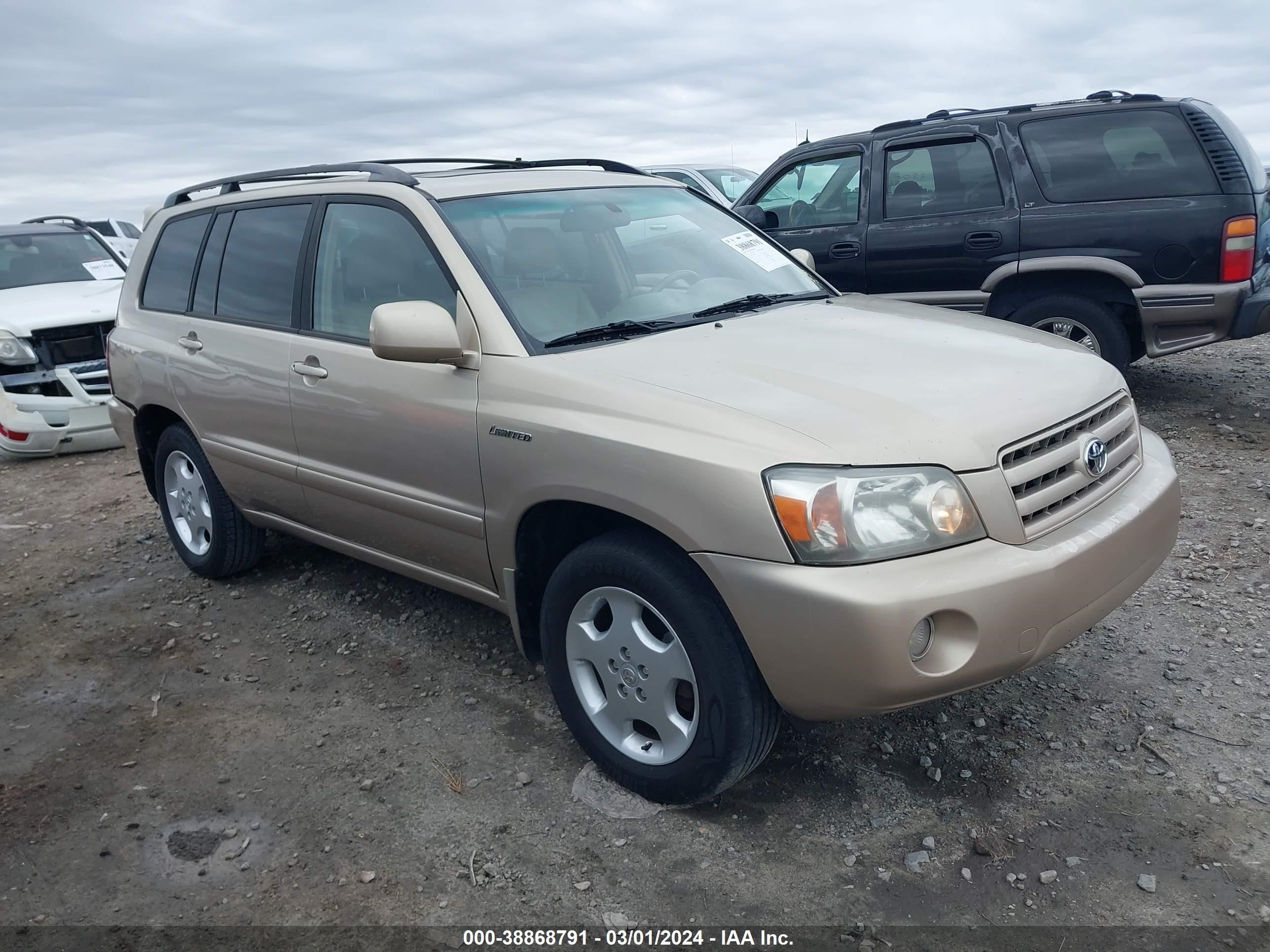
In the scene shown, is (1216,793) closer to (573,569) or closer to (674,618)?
(674,618)

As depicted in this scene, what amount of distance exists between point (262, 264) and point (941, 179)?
445 cm

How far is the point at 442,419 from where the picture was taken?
3.20m

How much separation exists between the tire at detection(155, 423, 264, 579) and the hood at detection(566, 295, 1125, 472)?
2.35 meters

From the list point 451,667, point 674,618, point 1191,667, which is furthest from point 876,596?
point 451,667

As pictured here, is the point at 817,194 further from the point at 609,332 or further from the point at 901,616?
the point at 901,616

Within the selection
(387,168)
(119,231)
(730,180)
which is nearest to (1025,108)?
(387,168)

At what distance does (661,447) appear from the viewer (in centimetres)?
259

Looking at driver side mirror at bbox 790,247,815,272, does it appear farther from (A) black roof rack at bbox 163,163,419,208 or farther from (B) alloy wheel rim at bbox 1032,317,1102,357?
(B) alloy wheel rim at bbox 1032,317,1102,357

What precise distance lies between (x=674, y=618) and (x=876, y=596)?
0.53m

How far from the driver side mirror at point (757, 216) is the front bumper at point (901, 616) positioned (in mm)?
4630

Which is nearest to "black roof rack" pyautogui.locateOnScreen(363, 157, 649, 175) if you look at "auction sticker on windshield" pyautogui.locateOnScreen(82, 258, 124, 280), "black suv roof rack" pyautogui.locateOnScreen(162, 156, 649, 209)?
"black suv roof rack" pyautogui.locateOnScreen(162, 156, 649, 209)

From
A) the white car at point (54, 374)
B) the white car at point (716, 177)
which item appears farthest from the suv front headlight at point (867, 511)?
the white car at point (716, 177)

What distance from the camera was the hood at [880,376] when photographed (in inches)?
98.4

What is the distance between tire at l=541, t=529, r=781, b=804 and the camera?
2.58 metres
